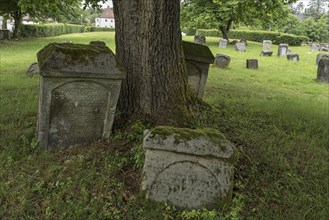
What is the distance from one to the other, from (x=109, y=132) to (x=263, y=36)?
39721 millimetres

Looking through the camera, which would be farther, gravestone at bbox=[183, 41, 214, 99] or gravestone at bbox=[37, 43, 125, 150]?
gravestone at bbox=[183, 41, 214, 99]

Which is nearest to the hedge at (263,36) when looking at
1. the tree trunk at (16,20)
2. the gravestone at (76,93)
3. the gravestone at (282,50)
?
the gravestone at (282,50)

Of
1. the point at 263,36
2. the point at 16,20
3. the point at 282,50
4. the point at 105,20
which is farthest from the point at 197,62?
the point at 105,20

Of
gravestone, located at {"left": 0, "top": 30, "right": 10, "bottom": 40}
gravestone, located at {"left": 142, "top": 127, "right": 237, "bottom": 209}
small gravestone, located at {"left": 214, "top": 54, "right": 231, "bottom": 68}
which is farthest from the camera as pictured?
gravestone, located at {"left": 0, "top": 30, "right": 10, "bottom": 40}

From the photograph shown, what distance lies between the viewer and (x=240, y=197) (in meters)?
3.37

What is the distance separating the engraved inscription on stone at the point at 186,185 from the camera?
10.5 ft

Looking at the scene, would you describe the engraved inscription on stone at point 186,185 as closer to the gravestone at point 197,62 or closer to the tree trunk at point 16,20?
the gravestone at point 197,62

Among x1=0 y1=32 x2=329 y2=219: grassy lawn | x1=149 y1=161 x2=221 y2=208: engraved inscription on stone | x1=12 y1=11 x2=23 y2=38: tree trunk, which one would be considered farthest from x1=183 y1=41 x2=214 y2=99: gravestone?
x1=12 y1=11 x2=23 y2=38: tree trunk

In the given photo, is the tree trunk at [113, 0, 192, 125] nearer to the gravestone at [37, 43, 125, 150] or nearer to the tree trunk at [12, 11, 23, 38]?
the gravestone at [37, 43, 125, 150]

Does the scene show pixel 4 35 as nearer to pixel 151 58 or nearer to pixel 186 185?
pixel 151 58

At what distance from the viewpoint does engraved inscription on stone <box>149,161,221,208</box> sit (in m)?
3.21

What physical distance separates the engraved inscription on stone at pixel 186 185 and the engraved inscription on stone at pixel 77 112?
159 centimetres

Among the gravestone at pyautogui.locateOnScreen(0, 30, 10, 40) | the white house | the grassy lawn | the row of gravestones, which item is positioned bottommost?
the grassy lawn

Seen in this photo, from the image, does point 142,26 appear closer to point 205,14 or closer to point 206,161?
point 206,161
